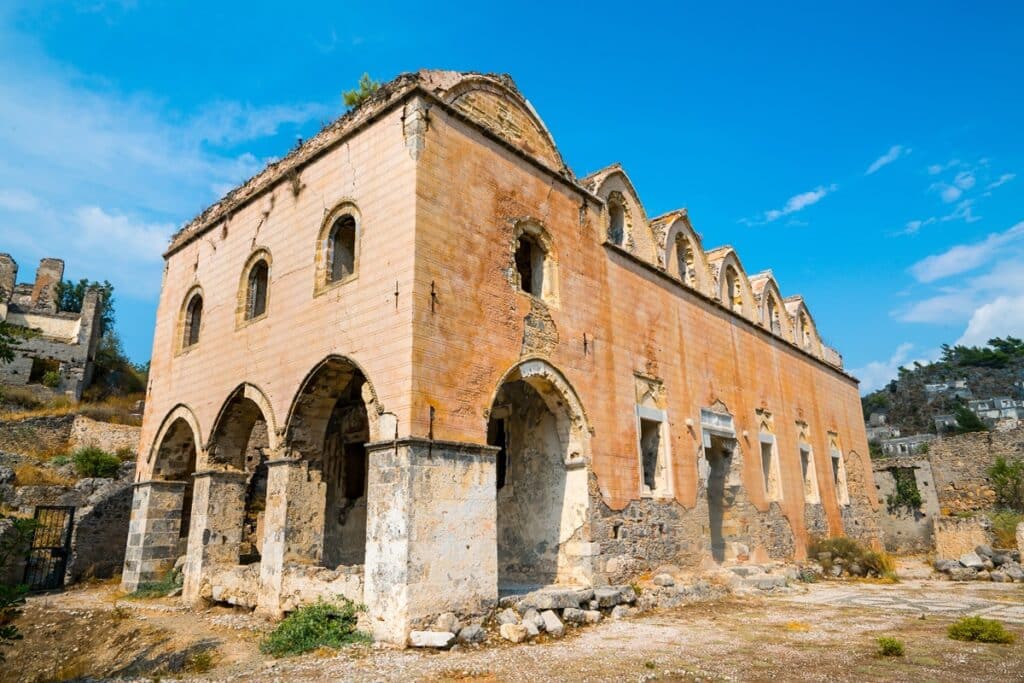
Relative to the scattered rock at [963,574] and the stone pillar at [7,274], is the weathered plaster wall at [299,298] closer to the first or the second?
the scattered rock at [963,574]

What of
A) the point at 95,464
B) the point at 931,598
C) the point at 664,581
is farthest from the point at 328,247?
the point at 95,464

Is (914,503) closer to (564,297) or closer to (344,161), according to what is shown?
(564,297)

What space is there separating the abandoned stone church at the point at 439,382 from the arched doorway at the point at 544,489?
0.12ft

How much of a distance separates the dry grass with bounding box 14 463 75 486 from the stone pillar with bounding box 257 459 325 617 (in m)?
10.3

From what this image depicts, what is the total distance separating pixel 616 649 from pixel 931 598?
6836mm

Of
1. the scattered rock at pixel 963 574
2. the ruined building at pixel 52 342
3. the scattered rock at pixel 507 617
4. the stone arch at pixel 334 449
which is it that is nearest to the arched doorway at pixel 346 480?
the stone arch at pixel 334 449

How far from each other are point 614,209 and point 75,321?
2739cm

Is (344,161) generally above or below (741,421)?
above

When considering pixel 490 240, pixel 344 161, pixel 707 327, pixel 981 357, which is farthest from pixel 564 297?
pixel 981 357

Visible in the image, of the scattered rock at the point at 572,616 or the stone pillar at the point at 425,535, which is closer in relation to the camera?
the stone pillar at the point at 425,535

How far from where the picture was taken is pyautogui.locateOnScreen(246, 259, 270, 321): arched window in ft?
37.2

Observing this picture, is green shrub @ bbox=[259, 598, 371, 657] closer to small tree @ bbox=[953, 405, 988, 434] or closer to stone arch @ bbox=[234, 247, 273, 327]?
stone arch @ bbox=[234, 247, 273, 327]

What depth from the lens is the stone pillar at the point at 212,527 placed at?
33.9 feet

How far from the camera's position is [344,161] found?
9758mm
